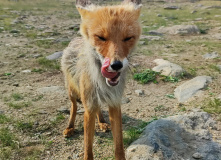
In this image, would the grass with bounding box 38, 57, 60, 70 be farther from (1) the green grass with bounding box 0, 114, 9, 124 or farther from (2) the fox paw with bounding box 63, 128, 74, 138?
(2) the fox paw with bounding box 63, 128, 74, 138

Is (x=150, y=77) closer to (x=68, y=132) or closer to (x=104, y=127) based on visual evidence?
(x=104, y=127)

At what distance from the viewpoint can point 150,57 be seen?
9.41m

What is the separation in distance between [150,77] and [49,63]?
412 centimetres

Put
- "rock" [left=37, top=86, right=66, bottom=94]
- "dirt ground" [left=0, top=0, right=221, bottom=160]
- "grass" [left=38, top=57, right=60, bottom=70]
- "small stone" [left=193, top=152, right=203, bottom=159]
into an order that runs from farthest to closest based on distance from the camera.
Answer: "grass" [left=38, top=57, right=60, bottom=70], "rock" [left=37, top=86, right=66, bottom=94], "dirt ground" [left=0, top=0, right=221, bottom=160], "small stone" [left=193, top=152, right=203, bottom=159]

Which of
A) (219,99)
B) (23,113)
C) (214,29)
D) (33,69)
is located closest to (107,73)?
(23,113)

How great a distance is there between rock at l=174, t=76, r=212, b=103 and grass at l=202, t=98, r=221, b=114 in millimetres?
577

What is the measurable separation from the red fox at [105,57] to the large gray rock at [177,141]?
448 mm

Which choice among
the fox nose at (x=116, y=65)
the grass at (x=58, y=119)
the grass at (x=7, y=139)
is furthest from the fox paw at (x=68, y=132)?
the fox nose at (x=116, y=65)

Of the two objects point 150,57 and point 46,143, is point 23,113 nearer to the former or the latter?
point 46,143

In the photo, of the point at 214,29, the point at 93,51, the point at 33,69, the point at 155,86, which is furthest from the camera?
the point at 214,29

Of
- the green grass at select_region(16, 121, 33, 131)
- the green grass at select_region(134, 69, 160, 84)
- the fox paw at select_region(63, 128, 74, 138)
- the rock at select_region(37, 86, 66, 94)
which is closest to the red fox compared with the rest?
the fox paw at select_region(63, 128, 74, 138)

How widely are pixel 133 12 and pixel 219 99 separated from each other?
3474 mm

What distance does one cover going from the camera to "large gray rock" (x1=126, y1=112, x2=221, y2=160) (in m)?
3.59

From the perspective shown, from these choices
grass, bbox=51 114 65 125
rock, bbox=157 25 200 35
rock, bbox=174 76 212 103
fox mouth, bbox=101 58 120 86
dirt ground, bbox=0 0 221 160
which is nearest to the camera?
fox mouth, bbox=101 58 120 86
